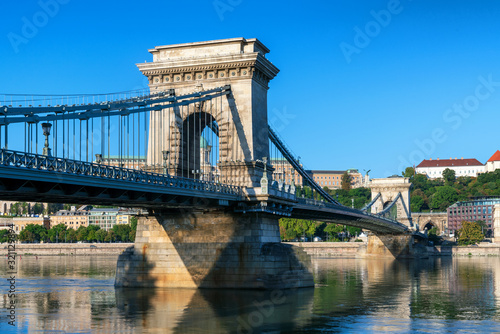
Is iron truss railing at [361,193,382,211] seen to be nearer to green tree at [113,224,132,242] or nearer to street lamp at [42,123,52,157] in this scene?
green tree at [113,224,132,242]

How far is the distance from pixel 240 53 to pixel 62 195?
21438 millimetres

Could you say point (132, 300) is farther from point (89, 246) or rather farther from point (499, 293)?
point (89, 246)

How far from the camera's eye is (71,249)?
501 ft

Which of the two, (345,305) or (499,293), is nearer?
(345,305)

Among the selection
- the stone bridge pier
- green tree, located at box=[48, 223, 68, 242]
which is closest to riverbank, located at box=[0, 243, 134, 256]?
green tree, located at box=[48, 223, 68, 242]

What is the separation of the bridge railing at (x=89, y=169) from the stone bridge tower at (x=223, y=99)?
6759 mm

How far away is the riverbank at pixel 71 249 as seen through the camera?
149 metres

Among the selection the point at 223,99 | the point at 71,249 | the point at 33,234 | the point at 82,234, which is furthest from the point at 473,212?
the point at 223,99

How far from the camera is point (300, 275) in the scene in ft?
157

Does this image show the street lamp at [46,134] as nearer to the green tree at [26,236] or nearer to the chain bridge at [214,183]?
the chain bridge at [214,183]

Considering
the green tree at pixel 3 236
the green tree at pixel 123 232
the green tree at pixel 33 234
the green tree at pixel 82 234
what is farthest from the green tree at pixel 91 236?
the green tree at pixel 3 236

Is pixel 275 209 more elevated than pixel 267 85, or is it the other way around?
pixel 267 85

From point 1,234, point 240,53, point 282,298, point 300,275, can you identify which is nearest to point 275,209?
point 300,275

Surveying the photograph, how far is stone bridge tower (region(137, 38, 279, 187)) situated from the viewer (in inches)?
1964
